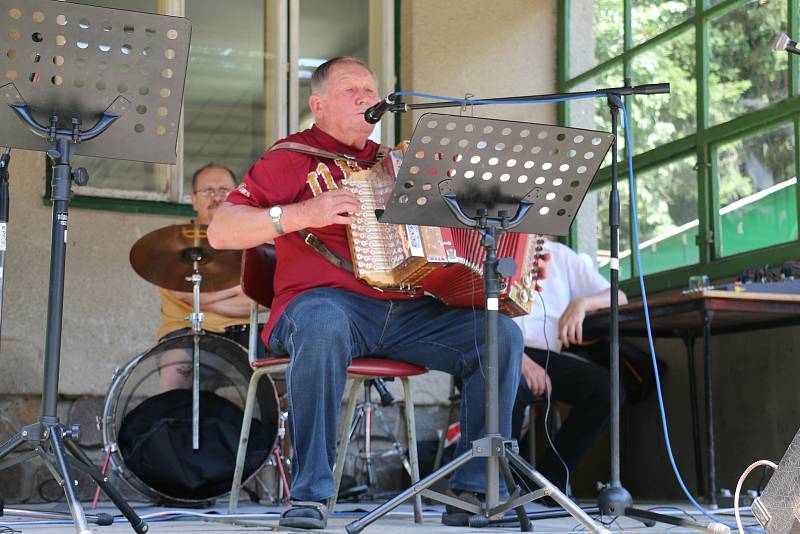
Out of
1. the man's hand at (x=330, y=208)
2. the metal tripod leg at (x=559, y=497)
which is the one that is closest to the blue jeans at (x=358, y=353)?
the man's hand at (x=330, y=208)

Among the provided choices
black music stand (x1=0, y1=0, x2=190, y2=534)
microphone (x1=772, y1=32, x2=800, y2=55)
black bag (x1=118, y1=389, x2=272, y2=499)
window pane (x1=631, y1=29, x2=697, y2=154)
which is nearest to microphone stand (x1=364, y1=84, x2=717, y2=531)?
microphone (x1=772, y1=32, x2=800, y2=55)

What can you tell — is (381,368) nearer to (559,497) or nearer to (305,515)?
(305,515)

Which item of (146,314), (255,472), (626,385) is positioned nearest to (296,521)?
(255,472)

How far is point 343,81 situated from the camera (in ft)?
11.5

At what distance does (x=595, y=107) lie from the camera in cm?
520

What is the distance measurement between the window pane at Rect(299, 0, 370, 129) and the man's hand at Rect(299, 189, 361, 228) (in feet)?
7.93

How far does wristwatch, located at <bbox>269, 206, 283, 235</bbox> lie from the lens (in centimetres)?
306

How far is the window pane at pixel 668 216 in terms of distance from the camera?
4441mm

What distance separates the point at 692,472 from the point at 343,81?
2230mm

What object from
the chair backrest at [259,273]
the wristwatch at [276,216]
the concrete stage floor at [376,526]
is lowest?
the concrete stage floor at [376,526]

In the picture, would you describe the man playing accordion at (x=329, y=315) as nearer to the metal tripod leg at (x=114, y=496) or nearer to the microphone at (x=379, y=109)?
the microphone at (x=379, y=109)

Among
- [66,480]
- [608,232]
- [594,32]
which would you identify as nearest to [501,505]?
[66,480]

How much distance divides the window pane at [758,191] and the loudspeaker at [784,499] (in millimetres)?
1977

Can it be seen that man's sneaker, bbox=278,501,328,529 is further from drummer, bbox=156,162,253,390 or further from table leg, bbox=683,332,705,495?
table leg, bbox=683,332,705,495
